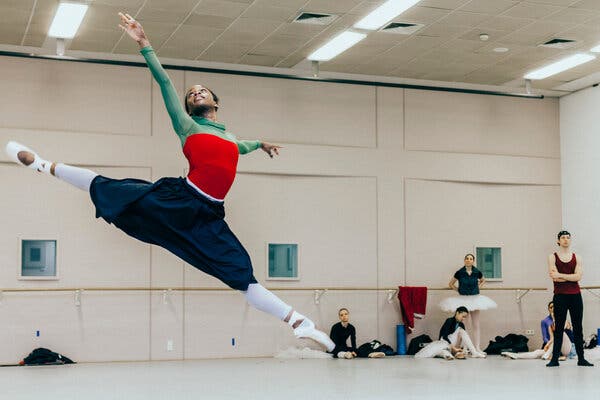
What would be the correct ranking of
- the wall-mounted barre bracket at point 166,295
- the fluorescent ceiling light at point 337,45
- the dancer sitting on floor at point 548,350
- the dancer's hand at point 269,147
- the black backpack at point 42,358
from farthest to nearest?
the wall-mounted barre bracket at point 166,295
the dancer sitting on floor at point 548,350
the fluorescent ceiling light at point 337,45
the black backpack at point 42,358
the dancer's hand at point 269,147

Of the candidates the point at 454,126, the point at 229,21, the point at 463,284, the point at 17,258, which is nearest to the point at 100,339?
the point at 17,258

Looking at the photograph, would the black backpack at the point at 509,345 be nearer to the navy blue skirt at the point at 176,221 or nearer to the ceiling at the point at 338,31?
the ceiling at the point at 338,31

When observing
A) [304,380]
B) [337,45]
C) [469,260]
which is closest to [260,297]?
[304,380]

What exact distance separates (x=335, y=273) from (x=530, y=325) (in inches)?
147

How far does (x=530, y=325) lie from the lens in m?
14.8

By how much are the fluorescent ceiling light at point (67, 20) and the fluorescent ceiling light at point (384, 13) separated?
12.0 ft

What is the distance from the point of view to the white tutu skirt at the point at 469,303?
13.7 metres

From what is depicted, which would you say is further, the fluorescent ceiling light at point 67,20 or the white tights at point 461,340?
the white tights at point 461,340

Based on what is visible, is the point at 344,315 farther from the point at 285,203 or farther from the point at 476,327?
the point at 476,327

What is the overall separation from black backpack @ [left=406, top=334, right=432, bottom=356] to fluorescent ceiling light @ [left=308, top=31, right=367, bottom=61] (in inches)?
185

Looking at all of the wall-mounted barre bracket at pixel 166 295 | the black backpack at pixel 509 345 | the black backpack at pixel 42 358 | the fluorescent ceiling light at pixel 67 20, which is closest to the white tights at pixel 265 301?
the fluorescent ceiling light at pixel 67 20

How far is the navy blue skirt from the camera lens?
475 cm

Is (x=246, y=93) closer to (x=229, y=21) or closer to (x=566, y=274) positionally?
(x=229, y=21)

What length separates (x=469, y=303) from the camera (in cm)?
1377
